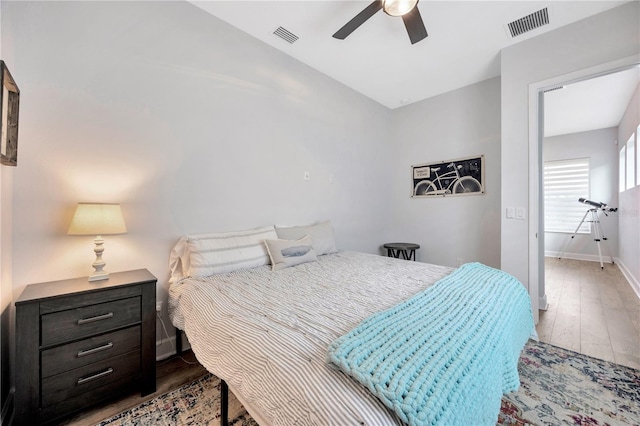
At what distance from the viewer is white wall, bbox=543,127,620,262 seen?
190 inches

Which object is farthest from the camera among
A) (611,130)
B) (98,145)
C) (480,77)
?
(611,130)

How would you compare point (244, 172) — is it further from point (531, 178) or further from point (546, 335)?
point (546, 335)

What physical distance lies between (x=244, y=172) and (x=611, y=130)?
22.4ft

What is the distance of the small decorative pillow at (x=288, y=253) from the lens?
7.40ft

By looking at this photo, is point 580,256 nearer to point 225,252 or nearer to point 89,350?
point 225,252

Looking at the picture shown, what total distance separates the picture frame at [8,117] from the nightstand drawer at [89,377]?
116 centimetres

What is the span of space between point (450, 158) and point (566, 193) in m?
3.81

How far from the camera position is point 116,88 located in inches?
71.8

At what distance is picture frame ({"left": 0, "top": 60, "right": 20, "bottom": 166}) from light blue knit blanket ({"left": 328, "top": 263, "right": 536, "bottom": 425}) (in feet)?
6.08

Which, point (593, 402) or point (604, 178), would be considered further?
point (604, 178)

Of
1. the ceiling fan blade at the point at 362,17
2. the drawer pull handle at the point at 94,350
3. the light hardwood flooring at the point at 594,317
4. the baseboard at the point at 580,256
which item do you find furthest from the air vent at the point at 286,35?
the baseboard at the point at 580,256

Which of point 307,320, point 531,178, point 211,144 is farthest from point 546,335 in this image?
point 211,144

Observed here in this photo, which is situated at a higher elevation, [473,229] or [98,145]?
[98,145]

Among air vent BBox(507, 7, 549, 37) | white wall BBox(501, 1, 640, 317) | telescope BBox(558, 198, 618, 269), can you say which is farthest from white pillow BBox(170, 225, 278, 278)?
telescope BBox(558, 198, 618, 269)
